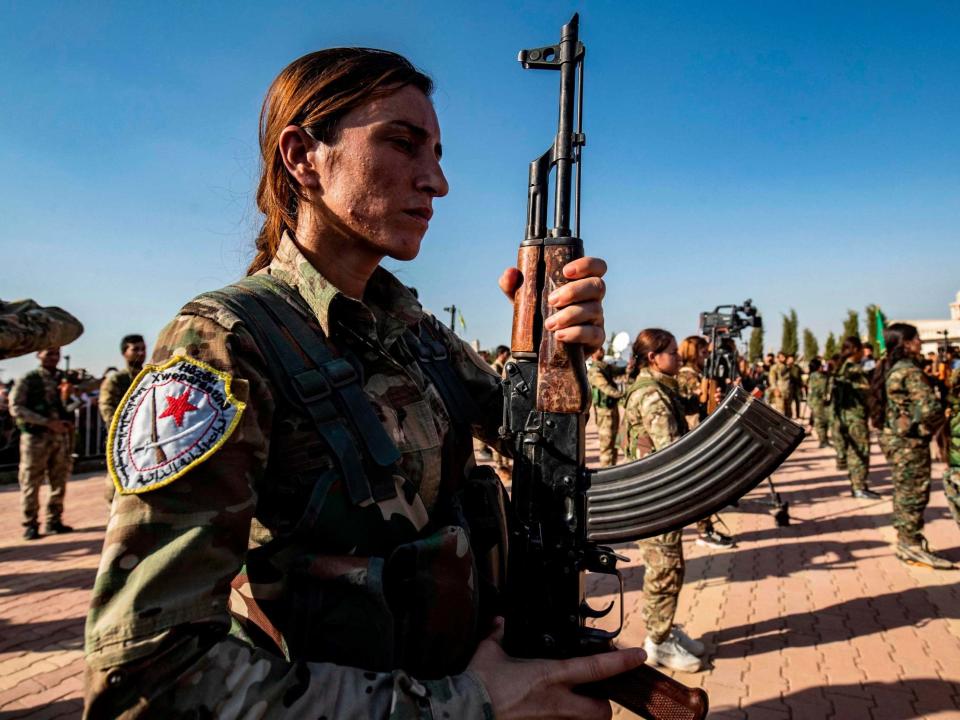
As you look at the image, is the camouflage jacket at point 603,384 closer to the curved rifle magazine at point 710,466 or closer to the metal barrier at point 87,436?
the curved rifle magazine at point 710,466

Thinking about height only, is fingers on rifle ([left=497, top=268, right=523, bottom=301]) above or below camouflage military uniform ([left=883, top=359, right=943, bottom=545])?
above

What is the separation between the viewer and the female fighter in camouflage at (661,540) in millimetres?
4129

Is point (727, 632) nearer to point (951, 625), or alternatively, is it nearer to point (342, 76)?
point (951, 625)

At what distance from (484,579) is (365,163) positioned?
1.08 metres

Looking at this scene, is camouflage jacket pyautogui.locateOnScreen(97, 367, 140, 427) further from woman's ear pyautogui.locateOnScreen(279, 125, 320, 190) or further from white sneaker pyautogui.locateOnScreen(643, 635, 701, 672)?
woman's ear pyautogui.locateOnScreen(279, 125, 320, 190)

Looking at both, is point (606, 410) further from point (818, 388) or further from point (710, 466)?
point (710, 466)

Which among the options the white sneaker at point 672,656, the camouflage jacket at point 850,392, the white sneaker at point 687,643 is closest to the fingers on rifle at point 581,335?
the white sneaker at point 672,656

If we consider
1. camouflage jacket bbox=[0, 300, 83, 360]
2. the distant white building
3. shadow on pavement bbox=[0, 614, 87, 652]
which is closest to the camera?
camouflage jacket bbox=[0, 300, 83, 360]

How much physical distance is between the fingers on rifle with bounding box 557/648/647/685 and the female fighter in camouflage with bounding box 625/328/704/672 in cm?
266

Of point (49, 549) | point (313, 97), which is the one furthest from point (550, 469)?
point (49, 549)

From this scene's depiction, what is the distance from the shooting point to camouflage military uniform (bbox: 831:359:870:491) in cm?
936

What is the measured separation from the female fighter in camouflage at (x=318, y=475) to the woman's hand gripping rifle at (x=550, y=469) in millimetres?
88

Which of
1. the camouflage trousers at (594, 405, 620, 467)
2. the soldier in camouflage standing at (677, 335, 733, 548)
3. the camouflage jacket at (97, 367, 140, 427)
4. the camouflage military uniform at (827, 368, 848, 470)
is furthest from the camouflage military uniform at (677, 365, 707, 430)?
the camouflage jacket at (97, 367, 140, 427)

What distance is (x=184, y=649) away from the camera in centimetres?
96
